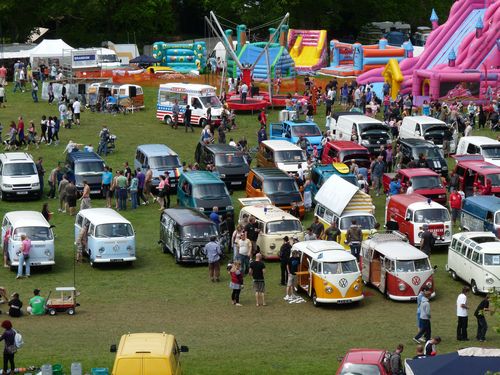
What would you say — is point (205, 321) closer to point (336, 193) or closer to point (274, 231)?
point (274, 231)

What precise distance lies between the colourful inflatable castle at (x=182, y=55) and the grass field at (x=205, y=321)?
137 ft

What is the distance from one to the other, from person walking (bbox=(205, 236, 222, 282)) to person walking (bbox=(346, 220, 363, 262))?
163 inches

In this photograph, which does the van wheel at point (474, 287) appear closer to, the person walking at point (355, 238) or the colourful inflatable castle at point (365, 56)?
the person walking at point (355, 238)

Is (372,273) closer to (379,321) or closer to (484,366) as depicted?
(379,321)

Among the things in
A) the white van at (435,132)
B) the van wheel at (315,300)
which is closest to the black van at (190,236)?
the van wheel at (315,300)

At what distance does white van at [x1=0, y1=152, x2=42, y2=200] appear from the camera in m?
49.1

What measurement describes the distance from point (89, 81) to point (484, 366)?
51.3m

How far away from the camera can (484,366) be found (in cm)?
2536

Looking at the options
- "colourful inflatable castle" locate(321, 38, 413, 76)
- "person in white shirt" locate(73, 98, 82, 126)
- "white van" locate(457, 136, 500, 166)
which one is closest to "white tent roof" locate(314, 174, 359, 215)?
"white van" locate(457, 136, 500, 166)

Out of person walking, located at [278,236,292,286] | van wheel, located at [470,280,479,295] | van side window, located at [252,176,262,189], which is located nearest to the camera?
van wheel, located at [470,280,479,295]

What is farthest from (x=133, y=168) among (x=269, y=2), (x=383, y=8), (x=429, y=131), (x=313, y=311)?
(x=383, y=8)

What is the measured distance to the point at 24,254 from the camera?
38719mm

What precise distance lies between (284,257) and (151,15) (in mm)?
63914

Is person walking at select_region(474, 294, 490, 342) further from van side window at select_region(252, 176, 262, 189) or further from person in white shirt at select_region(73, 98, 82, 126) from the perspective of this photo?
person in white shirt at select_region(73, 98, 82, 126)
